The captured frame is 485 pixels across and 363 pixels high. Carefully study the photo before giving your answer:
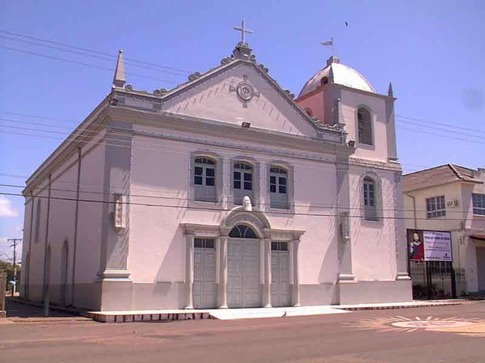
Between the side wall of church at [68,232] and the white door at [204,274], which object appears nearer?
the side wall of church at [68,232]

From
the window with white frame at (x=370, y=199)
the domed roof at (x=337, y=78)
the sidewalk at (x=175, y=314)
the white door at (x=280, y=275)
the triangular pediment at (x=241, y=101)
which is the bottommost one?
the sidewalk at (x=175, y=314)

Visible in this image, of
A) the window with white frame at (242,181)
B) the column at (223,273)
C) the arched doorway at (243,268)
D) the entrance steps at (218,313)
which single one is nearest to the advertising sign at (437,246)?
the entrance steps at (218,313)

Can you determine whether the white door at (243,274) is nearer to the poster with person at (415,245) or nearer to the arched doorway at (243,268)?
the arched doorway at (243,268)

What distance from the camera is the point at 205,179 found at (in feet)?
82.3

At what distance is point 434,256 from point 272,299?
12.6m

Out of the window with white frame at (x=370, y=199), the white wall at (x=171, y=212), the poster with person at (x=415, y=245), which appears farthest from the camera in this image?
the poster with person at (x=415, y=245)

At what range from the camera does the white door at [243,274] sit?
980 inches

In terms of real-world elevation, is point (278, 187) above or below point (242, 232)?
above

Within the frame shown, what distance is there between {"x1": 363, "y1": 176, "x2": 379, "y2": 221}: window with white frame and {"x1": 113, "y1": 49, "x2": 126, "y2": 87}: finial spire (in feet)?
45.9

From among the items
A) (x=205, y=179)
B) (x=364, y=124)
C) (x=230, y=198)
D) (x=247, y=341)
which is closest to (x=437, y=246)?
(x=364, y=124)

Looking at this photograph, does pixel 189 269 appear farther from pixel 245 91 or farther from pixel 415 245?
pixel 415 245

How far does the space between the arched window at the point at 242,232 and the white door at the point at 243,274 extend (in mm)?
225

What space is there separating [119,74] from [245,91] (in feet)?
20.0

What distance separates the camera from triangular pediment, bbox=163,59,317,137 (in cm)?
2511
